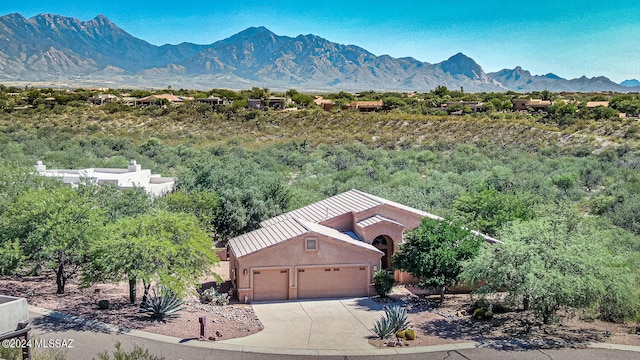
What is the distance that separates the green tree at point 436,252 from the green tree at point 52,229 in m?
10.7

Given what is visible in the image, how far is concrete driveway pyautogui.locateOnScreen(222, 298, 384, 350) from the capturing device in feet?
56.1

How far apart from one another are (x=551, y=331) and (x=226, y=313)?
403 inches

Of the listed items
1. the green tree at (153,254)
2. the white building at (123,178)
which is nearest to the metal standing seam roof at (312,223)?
the green tree at (153,254)

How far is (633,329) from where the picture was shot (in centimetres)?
1780

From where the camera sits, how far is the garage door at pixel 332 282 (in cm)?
2225

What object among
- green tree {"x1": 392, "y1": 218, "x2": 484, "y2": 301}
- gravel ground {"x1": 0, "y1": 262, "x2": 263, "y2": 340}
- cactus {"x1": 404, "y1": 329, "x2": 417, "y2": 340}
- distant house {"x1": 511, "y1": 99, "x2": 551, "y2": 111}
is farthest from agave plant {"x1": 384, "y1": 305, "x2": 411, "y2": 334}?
distant house {"x1": 511, "y1": 99, "x2": 551, "y2": 111}

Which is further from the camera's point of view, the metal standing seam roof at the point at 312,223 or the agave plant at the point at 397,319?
the metal standing seam roof at the point at 312,223

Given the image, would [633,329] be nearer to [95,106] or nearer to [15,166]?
[15,166]

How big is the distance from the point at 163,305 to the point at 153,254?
1695 millimetres

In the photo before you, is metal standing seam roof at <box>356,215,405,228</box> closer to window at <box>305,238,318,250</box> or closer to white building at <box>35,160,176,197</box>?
window at <box>305,238,318,250</box>

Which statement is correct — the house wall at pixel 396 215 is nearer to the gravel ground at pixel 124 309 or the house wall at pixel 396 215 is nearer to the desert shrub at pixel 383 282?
the desert shrub at pixel 383 282

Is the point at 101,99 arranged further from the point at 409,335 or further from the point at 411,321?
the point at 409,335

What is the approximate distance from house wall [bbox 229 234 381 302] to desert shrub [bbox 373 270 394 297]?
1.60 ft

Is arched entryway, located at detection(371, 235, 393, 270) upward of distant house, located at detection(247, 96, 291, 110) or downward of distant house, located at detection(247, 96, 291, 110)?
downward
